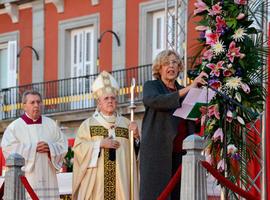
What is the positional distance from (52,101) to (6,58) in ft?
7.02

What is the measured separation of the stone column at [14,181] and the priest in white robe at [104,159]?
145cm

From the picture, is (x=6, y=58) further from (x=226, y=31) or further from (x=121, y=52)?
(x=226, y=31)

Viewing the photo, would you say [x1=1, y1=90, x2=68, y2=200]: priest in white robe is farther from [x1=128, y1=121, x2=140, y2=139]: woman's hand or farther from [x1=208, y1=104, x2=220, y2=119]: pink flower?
[x1=208, y1=104, x2=220, y2=119]: pink flower

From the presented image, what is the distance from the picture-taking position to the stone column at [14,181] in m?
11.2

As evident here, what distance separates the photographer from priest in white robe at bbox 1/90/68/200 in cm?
1294

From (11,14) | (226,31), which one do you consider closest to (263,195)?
(226,31)

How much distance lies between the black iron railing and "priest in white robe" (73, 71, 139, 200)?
14.8 metres

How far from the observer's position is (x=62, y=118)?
96.9ft

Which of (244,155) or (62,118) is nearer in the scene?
(244,155)

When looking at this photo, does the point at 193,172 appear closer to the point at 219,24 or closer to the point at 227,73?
the point at 227,73

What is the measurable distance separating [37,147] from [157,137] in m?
2.05

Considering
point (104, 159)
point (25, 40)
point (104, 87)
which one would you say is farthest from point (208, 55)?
point (25, 40)

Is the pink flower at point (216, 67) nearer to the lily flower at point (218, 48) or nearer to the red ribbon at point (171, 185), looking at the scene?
the lily flower at point (218, 48)

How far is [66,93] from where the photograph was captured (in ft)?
97.5
